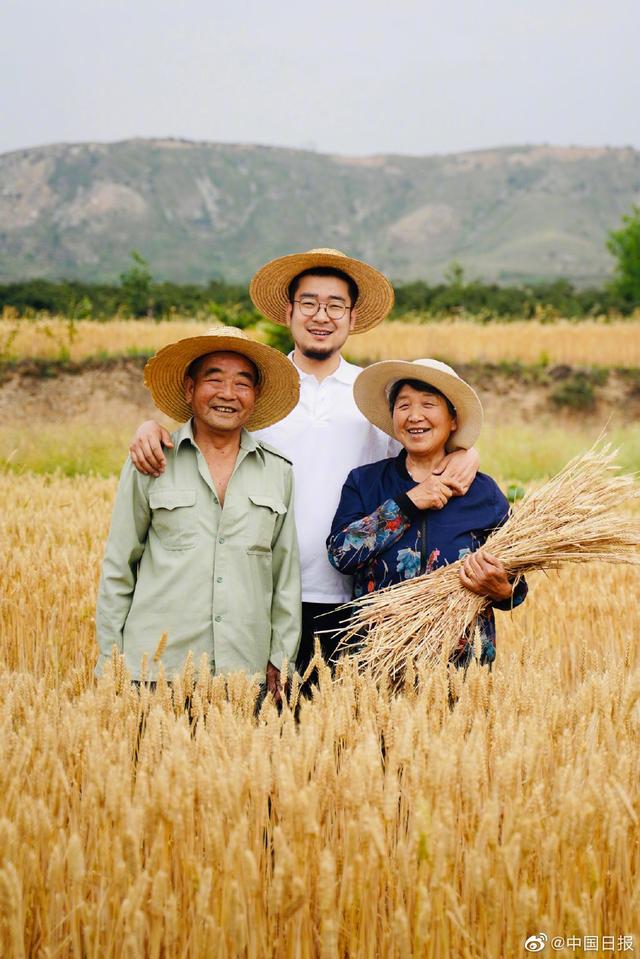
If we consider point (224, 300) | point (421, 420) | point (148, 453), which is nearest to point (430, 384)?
point (421, 420)

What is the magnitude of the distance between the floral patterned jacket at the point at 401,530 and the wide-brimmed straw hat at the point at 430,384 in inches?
6.1

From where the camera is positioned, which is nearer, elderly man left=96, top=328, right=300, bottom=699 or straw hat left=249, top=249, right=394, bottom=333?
elderly man left=96, top=328, right=300, bottom=699

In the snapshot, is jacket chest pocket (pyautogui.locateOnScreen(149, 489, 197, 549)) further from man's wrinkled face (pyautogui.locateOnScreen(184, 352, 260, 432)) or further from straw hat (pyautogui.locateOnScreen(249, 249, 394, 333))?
straw hat (pyautogui.locateOnScreen(249, 249, 394, 333))

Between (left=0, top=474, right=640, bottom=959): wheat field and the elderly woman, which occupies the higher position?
the elderly woman

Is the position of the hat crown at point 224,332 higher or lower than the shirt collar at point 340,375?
higher

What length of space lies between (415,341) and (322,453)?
652 inches

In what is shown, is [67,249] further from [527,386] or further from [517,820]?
[517,820]

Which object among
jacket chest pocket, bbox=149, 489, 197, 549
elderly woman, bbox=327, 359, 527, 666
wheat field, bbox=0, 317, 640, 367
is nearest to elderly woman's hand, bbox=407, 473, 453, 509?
elderly woman, bbox=327, 359, 527, 666

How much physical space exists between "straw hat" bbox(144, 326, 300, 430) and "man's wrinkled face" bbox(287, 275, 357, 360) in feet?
0.76

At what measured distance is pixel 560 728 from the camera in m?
2.43

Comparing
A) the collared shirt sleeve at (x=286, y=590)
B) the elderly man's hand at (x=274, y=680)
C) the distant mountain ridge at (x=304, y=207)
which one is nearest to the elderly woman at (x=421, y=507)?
the collared shirt sleeve at (x=286, y=590)

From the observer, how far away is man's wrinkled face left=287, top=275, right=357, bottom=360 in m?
3.27

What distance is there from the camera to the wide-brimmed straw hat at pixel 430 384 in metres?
2.96

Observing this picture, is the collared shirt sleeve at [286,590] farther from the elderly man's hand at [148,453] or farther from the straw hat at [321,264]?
the straw hat at [321,264]
